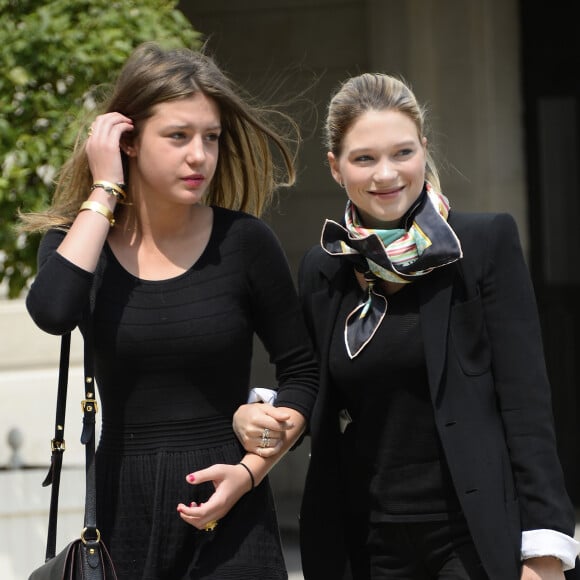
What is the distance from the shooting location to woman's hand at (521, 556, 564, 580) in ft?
9.50

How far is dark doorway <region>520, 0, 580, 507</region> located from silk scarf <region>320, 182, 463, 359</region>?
4865mm

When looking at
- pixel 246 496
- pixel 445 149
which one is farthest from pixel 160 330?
pixel 445 149

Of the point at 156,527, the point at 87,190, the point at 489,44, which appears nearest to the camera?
the point at 156,527

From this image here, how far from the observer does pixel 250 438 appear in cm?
304

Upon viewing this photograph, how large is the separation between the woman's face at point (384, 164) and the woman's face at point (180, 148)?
0.34 meters

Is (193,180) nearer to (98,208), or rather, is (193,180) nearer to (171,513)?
(98,208)

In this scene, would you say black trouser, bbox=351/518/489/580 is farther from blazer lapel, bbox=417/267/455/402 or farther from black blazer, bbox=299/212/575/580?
blazer lapel, bbox=417/267/455/402

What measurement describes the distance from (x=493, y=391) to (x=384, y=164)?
1.91ft

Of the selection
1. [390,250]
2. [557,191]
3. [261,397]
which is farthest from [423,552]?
[557,191]

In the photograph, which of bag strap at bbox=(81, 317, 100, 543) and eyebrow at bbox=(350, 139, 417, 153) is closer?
bag strap at bbox=(81, 317, 100, 543)

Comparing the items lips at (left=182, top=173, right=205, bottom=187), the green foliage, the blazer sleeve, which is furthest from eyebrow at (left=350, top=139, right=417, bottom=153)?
the green foliage

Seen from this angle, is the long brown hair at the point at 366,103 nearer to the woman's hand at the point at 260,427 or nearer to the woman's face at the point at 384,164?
the woman's face at the point at 384,164

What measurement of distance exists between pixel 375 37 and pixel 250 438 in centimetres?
538

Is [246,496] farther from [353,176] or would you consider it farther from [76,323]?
[353,176]
